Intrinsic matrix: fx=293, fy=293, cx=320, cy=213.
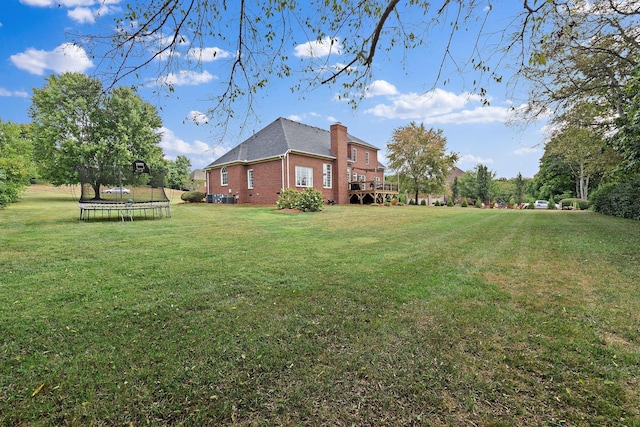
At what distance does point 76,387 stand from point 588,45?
1400 cm

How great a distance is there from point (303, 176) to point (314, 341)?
1901 centimetres

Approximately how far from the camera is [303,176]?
69.2ft

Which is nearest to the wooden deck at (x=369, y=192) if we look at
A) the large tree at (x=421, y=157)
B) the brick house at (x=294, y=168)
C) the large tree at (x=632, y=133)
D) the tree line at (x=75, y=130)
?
the brick house at (x=294, y=168)

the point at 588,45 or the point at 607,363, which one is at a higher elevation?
the point at 588,45

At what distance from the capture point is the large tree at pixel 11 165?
13625mm

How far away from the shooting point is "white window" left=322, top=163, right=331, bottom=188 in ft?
74.5

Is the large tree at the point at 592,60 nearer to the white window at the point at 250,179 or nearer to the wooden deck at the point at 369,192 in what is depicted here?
the wooden deck at the point at 369,192

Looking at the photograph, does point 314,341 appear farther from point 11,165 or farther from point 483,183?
point 483,183

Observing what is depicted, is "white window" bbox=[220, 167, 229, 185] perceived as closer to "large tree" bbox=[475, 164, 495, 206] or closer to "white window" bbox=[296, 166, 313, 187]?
"white window" bbox=[296, 166, 313, 187]

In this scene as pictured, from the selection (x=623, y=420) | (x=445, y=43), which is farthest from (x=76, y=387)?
(x=445, y=43)

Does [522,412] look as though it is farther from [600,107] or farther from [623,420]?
[600,107]

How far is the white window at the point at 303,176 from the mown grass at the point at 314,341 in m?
16.0

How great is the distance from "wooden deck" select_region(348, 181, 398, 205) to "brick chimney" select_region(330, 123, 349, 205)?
4.83 ft

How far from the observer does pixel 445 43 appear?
14.6 feet
